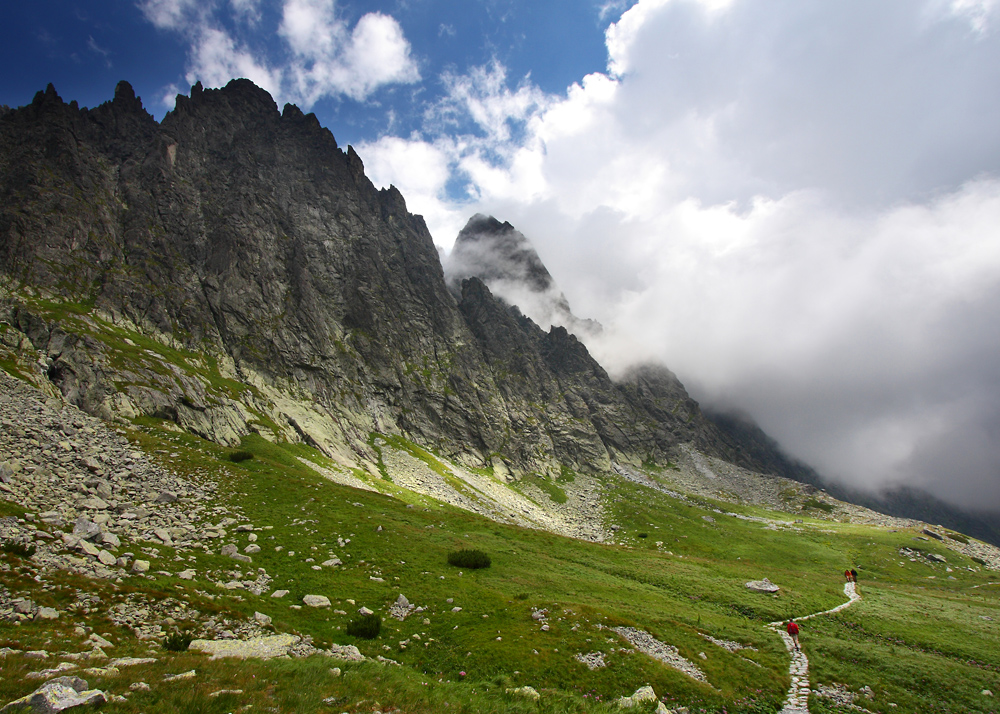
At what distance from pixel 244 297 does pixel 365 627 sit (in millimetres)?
119634

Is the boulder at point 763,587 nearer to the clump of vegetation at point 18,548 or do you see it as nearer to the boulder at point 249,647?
the boulder at point 249,647

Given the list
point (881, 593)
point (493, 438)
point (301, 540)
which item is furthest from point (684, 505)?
point (301, 540)

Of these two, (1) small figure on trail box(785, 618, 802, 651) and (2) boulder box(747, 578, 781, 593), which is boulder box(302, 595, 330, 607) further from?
(2) boulder box(747, 578, 781, 593)

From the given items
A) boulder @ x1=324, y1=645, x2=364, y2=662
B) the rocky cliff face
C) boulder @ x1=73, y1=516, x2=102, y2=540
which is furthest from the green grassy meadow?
the rocky cliff face

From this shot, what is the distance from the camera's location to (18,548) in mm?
18453

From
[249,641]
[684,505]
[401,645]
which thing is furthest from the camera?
[684,505]

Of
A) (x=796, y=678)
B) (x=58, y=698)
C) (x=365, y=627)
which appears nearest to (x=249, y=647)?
(x=365, y=627)

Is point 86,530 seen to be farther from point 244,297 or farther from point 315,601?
point 244,297

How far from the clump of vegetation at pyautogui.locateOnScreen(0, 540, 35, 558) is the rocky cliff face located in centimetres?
4140

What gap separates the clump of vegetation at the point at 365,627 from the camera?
2136 cm

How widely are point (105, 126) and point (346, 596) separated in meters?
182

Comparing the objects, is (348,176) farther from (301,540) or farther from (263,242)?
(301,540)

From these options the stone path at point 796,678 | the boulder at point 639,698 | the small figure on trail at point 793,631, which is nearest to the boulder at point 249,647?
the boulder at point 639,698

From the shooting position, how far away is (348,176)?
19125 cm
